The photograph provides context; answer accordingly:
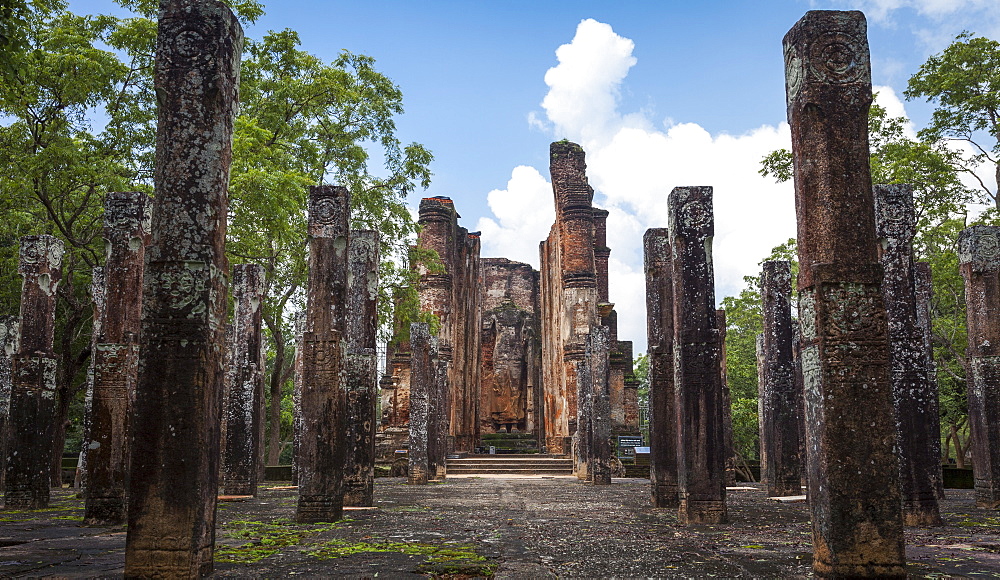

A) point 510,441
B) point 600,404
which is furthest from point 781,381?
point 510,441

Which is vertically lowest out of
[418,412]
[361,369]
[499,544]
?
[499,544]

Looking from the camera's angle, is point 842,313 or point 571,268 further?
point 571,268

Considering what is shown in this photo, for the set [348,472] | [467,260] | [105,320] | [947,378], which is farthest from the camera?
[467,260]

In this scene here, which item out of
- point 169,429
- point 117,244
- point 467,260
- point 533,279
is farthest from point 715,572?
point 533,279

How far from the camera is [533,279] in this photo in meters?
38.9

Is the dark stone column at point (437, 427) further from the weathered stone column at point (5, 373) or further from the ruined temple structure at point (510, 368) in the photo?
the ruined temple structure at point (510, 368)

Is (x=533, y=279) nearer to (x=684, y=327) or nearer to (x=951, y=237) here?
(x=951, y=237)

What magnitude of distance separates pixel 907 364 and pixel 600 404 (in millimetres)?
9841

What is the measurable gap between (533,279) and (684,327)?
29.2 metres

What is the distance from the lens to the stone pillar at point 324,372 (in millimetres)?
9523

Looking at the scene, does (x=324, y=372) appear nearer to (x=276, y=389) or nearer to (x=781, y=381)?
(x=781, y=381)

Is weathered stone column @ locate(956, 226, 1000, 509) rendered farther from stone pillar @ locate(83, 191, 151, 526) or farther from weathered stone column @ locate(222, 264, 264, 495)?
stone pillar @ locate(83, 191, 151, 526)

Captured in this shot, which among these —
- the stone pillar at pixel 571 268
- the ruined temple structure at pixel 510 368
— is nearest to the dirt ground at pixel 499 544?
the stone pillar at pixel 571 268

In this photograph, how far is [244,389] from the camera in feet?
45.6
